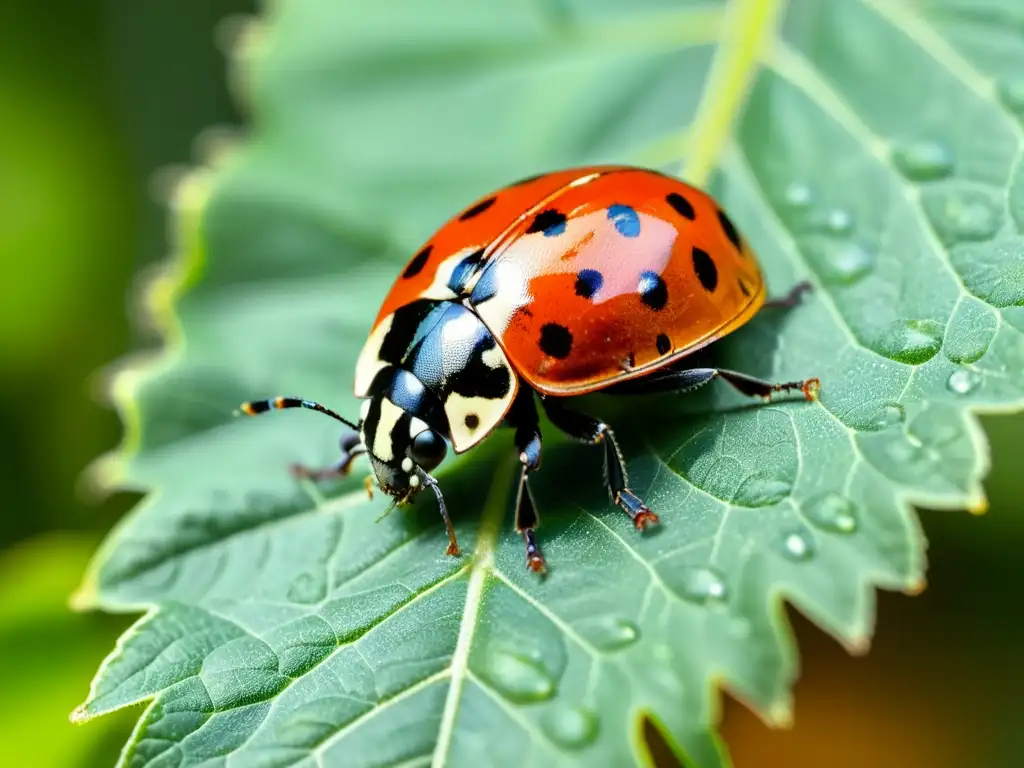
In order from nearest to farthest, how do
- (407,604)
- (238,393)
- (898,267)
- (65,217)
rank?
(407,604) < (898,267) < (238,393) < (65,217)

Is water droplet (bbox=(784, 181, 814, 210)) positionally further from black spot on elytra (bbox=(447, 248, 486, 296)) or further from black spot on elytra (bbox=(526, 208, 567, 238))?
black spot on elytra (bbox=(447, 248, 486, 296))

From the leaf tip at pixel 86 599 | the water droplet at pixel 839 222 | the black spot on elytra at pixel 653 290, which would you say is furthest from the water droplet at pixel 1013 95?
the leaf tip at pixel 86 599

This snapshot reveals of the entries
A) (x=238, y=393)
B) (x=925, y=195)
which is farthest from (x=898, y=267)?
(x=238, y=393)

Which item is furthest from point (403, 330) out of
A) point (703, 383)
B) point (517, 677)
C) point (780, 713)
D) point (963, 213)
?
point (963, 213)

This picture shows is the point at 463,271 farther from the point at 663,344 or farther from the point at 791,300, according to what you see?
the point at 791,300

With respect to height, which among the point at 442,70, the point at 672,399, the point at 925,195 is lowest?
the point at 672,399

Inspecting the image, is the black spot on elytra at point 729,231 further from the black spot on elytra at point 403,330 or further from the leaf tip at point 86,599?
the leaf tip at point 86,599

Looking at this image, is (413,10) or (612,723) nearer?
(612,723)

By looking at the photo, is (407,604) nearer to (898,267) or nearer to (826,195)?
(898,267)
